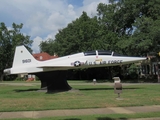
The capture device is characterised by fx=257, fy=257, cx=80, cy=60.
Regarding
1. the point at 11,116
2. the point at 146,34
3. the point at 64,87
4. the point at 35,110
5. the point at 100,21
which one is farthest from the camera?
the point at 100,21

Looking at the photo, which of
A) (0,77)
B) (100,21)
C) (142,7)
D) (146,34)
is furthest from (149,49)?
(0,77)

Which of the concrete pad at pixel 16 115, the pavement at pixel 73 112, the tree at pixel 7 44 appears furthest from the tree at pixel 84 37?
the concrete pad at pixel 16 115

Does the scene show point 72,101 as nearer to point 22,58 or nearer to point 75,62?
point 75,62

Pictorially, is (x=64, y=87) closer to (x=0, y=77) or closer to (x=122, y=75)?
(x=122, y=75)

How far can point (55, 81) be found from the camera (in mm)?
22328

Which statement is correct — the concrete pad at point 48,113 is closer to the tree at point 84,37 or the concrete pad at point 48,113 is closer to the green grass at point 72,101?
the green grass at point 72,101

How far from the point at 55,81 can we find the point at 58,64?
1.52 metres

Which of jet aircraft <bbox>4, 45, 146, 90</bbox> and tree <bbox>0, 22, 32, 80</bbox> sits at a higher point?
tree <bbox>0, 22, 32, 80</bbox>

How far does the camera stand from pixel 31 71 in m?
23.1

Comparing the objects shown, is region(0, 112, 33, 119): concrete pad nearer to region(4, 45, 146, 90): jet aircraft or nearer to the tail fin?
region(4, 45, 146, 90): jet aircraft

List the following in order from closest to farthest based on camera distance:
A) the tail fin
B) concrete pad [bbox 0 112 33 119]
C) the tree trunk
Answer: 1. concrete pad [bbox 0 112 33 119]
2. the tree trunk
3. the tail fin

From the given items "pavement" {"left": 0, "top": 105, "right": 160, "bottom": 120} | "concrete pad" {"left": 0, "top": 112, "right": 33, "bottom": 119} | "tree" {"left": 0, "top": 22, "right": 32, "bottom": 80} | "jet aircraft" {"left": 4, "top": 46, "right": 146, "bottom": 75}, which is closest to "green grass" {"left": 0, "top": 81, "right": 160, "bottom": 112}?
"pavement" {"left": 0, "top": 105, "right": 160, "bottom": 120}

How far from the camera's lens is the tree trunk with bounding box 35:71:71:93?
22188mm

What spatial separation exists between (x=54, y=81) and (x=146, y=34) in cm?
2132
